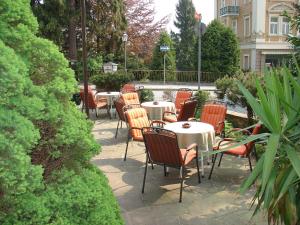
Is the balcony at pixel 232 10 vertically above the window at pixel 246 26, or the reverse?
the balcony at pixel 232 10

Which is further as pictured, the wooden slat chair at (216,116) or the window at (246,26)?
the window at (246,26)

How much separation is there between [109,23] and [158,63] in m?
9.39

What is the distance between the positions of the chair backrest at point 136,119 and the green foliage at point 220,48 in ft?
70.2

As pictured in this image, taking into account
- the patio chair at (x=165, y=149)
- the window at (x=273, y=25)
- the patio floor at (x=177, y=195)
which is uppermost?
the window at (x=273, y=25)

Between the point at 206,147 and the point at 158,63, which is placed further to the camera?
Result: the point at 158,63

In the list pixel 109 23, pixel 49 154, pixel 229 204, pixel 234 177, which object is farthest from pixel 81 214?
pixel 109 23

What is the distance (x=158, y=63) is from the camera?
30641mm

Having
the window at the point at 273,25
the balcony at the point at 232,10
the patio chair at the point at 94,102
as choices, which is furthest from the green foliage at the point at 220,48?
the patio chair at the point at 94,102

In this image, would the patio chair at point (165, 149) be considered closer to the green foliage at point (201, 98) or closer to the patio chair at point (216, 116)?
the patio chair at point (216, 116)

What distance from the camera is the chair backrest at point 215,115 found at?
710 cm

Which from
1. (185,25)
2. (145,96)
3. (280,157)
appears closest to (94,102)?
(145,96)

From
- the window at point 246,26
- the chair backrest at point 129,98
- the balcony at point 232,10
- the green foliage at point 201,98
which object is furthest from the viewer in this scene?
the balcony at point 232,10

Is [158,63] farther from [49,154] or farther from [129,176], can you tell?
[49,154]

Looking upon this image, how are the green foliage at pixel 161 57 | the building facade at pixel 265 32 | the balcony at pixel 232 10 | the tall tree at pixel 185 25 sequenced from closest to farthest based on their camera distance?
1. the green foliage at pixel 161 57
2. the building facade at pixel 265 32
3. the balcony at pixel 232 10
4. the tall tree at pixel 185 25
